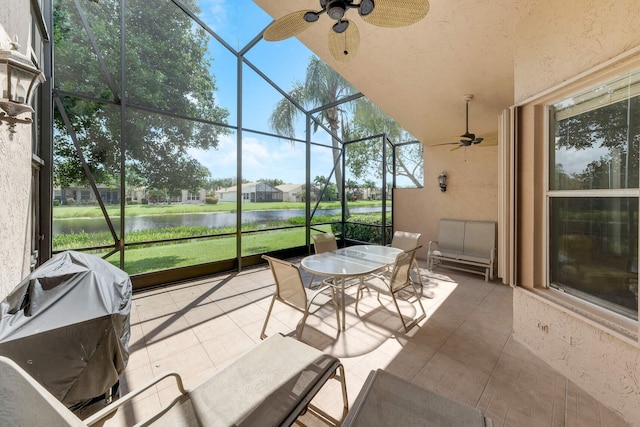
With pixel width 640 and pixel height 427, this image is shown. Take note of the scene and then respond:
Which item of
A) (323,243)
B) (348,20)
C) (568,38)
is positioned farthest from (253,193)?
(568,38)

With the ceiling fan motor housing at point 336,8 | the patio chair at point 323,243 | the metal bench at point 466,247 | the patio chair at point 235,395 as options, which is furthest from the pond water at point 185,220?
the ceiling fan motor housing at point 336,8

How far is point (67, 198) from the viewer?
3.30 meters

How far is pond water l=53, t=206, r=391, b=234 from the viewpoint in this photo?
3419 millimetres

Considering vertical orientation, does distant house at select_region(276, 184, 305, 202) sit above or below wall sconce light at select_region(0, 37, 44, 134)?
below

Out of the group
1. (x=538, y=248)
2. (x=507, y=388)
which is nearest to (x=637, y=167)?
(x=538, y=248)

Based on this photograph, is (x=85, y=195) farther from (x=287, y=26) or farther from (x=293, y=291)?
(x=287, y=26)

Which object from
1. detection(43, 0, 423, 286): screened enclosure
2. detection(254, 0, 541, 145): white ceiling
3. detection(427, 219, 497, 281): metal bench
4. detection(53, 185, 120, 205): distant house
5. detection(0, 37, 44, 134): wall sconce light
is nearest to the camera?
detection(0, 37, 44, 134): wall sconce light

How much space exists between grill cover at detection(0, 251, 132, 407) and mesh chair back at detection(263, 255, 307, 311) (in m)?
1.27

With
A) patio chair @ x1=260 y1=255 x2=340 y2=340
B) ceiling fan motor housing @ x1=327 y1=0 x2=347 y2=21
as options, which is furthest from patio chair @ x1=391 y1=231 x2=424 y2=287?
ceiling fan motor housing @ x1=327 y1=0 x2=347 y2=21

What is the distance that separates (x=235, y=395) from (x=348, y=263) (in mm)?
1926

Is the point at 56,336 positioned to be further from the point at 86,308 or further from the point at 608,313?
the point at 608,313

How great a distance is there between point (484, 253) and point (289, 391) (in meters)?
4.82

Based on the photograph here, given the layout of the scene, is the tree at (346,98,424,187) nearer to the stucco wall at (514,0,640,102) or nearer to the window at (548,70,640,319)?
the stucco wall at (514,0,640,102)

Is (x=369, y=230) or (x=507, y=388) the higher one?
(x=369, y=230)
